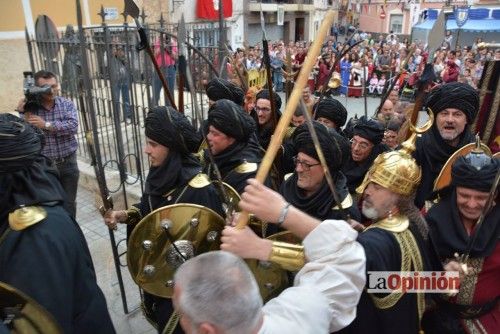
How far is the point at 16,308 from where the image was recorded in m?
1.57

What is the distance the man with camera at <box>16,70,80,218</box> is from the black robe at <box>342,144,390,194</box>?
9.77 ft

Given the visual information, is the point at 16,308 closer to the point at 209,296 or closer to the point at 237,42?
the point at 209,296

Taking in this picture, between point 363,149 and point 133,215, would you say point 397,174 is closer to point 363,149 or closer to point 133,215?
point 363,149

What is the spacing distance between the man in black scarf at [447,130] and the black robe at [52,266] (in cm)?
261

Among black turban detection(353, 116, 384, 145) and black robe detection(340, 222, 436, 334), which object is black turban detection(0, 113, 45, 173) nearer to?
black robe detection(340, 222, 436, 334)

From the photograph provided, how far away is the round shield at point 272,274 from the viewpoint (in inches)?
94.9

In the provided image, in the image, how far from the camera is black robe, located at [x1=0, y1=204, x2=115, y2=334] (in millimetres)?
Result: 1764

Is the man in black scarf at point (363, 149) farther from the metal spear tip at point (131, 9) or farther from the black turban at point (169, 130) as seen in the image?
the metal spear tip at point (131, 9)

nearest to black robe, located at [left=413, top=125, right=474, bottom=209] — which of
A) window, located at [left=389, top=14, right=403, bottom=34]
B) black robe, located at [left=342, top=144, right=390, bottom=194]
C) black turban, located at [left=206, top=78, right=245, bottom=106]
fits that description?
black robe, located at [left=342, top=144, right=390, bottom=194]

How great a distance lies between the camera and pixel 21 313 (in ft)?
5.16

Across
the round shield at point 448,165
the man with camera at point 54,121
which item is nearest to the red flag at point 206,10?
the man with camera at point 54,121

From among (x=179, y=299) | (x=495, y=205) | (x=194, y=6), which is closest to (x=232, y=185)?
(x=495, y=205)

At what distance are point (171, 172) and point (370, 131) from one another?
1713mm

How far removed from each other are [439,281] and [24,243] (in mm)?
1959
